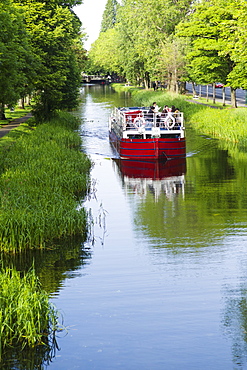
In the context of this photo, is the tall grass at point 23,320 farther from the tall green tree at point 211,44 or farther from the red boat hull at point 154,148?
the tall green tree at point 211,44

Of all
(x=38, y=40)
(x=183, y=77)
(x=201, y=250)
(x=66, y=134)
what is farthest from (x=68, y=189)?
(x=183, y=77)

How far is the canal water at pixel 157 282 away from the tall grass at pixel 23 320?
0.37m

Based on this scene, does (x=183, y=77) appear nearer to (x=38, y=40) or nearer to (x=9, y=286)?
(x=38, y=40)

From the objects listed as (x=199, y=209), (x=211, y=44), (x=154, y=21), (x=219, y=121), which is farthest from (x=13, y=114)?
(x=199, y=209)

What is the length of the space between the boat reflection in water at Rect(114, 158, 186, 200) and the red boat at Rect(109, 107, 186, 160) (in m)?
0.43

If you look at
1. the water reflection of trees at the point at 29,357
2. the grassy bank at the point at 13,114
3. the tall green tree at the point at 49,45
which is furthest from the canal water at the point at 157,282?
the grassy bank at the point at 13,114

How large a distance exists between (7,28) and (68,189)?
37.3ft

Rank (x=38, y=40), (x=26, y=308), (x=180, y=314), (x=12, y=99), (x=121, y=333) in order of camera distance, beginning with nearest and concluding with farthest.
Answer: (x=26, y=308) → (x=121, y=333) → (x=180, y=314) → (x=12, y=99) → (x=38, y=40)

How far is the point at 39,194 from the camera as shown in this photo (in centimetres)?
1792

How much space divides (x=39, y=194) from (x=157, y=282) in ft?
21.9

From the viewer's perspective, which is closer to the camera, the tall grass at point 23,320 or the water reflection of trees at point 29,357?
the water reflection of trees at point 29,357

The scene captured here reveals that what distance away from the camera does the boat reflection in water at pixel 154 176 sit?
23.6m

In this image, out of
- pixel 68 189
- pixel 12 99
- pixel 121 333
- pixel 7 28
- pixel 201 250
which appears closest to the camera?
pixel 121 333

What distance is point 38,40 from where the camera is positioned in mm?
40719
